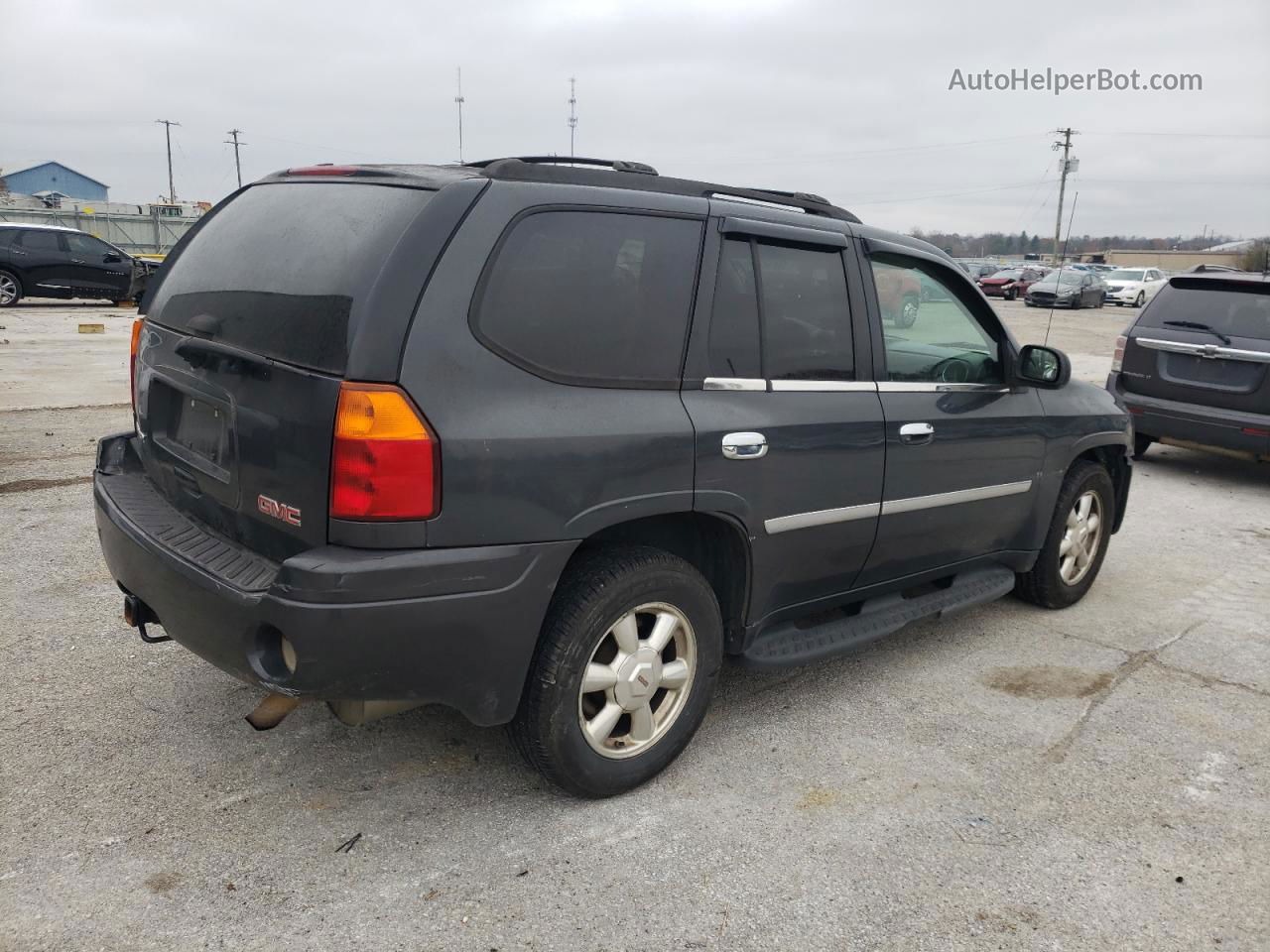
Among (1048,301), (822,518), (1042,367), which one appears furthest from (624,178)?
(1048,301)

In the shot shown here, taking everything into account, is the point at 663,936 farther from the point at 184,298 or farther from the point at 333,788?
the point at 184,298

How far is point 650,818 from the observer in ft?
9.53

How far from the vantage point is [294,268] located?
2703 millimetres

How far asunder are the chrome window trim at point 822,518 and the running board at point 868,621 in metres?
0.42

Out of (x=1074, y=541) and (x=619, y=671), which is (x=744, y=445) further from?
(x=1074, y=541)

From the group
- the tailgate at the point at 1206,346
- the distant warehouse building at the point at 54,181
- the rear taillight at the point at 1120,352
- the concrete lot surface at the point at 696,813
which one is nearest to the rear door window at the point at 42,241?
the concrete lot surface at the point at 696,813

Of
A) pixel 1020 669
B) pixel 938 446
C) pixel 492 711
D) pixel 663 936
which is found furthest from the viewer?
pixel 1020 669

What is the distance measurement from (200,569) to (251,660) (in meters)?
0.33

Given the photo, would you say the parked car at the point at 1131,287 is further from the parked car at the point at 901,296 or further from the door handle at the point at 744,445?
the door handle at the point at 744,445

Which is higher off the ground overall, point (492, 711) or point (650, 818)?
point (492, 711)

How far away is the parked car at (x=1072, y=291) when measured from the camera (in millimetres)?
31497

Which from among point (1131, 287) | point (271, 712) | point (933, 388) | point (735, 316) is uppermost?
point (1131, 287)

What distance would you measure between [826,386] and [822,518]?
0.45 m

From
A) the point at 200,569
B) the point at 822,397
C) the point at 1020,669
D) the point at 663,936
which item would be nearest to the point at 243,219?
the point at 200,569
